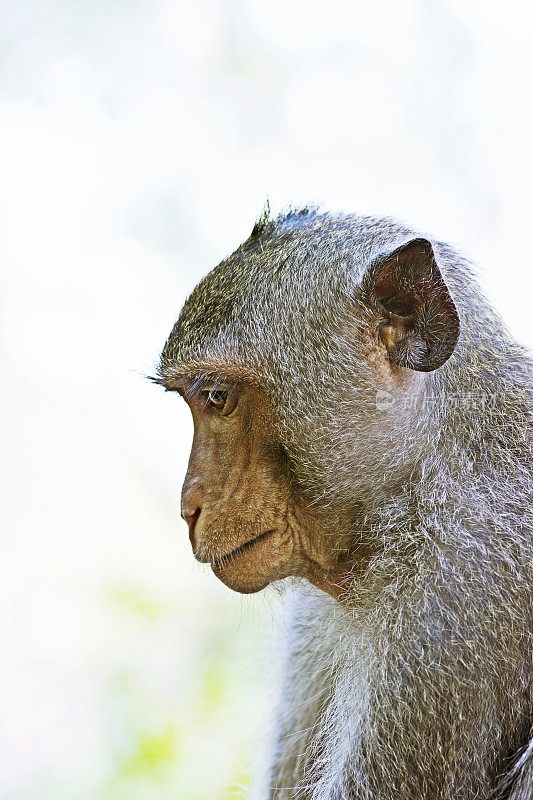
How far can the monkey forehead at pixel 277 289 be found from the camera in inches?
122

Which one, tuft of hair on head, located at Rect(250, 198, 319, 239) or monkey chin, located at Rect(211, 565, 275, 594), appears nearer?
monkey chin, located at Rect(211, 565, 275, 594)

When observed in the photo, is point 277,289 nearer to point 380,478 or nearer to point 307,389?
point 307,389

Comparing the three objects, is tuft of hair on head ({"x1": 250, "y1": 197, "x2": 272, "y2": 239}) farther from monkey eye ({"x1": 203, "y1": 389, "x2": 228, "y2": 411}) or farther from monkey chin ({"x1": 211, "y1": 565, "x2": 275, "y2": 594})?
monkey chin ({"x1": 211, "y1": 565, "x2": 275, "y2": 594})

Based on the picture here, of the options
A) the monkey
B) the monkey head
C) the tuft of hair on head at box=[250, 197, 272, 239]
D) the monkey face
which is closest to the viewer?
the monkey

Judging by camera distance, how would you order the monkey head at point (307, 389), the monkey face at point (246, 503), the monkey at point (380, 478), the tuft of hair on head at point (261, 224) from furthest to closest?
the tuft of hair on head at point (261, 224) → the monkey face at point (246, 503) → the monkey head at point (307, 389) → the monkey at point (380, 478)

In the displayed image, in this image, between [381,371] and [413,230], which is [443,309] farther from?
[413,230]

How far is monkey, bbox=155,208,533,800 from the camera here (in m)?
2.83

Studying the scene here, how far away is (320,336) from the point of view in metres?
3.07

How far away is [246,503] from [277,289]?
0.56m

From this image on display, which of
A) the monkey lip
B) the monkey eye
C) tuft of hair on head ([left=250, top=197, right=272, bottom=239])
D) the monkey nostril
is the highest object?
tuft of hair on head ([left=250, top=197, right=272, bottom=239])

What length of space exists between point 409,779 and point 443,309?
1.11 m

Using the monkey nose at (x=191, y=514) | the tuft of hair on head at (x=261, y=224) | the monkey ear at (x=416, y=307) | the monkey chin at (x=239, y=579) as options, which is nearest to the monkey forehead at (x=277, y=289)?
the tuft of hair on head at (x=261, y=224)

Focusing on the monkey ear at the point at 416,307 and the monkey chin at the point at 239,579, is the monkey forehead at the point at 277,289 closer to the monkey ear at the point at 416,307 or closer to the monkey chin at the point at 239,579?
the monkey ear at the point at 416,307

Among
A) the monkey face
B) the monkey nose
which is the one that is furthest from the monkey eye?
the monkey nose
